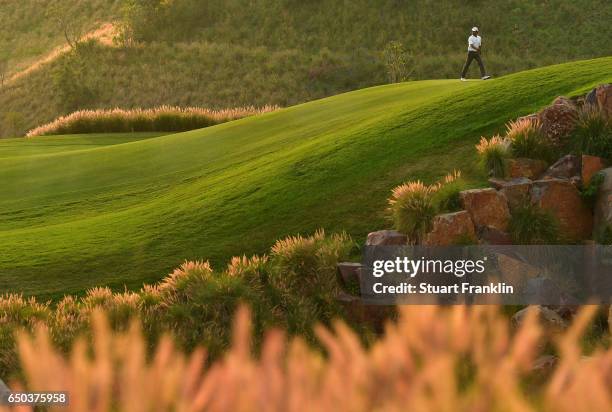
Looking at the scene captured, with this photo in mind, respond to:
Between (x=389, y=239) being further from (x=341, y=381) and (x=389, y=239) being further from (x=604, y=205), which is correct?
(x=341, y=381)

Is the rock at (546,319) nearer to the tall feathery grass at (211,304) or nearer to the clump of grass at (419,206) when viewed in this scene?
the clump of grass at (419,206)

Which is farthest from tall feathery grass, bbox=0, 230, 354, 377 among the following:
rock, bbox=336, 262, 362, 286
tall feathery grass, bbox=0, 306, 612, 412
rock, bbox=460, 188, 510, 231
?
tall feathery grass, bbox=0, 306, 612, 412

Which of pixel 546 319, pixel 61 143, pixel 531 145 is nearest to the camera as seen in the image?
pixel 546 319

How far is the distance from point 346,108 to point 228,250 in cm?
1061

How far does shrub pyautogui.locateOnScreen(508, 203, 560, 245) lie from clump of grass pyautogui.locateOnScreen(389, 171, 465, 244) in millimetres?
760

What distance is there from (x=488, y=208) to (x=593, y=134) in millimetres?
1908

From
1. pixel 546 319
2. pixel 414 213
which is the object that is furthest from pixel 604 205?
pixel 414 213

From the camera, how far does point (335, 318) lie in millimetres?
8492

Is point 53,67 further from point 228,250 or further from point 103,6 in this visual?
point 228,250

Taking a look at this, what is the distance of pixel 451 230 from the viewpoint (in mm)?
8773

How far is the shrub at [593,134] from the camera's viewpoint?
9.64 m

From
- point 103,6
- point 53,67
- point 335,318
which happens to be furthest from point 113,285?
point 103,6

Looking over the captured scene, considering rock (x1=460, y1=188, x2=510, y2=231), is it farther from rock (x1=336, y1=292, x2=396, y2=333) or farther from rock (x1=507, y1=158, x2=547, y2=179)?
rock (x1=336, y1=292, x2=396, y2=333)

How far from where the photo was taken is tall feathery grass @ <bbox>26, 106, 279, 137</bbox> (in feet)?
97.9
